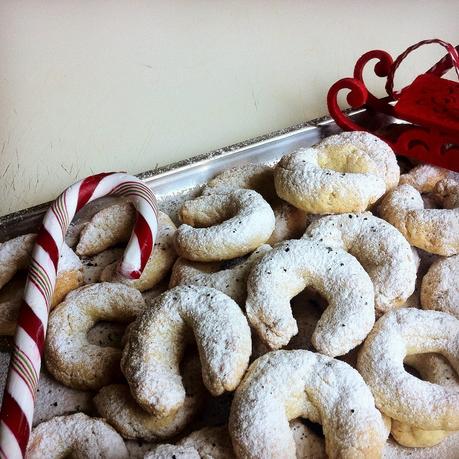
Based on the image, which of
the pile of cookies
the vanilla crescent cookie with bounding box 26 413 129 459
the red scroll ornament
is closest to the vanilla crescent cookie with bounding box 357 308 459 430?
the pile of cookies

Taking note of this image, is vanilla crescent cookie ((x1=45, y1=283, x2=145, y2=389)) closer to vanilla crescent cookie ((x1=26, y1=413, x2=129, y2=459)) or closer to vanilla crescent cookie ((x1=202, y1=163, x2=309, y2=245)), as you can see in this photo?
vanilla crescent cookie ((x1=26, y1=413, x2=129, y2=459))

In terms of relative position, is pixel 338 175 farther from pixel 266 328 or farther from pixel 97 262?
pixel 97 262

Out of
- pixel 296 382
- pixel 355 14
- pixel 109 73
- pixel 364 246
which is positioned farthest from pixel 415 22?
pixel 296 382

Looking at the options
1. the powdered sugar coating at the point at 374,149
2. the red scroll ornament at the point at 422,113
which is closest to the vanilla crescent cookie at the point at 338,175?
the powdered sugar coating at the point at 374,149

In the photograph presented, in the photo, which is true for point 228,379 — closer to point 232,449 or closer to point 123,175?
point 232,449

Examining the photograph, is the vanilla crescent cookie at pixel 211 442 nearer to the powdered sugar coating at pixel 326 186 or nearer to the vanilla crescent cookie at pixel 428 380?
the vanilla crescent cookie at pixel 428 380

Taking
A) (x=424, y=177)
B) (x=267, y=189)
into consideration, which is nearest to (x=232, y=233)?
(x=267, y=189)
